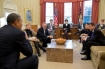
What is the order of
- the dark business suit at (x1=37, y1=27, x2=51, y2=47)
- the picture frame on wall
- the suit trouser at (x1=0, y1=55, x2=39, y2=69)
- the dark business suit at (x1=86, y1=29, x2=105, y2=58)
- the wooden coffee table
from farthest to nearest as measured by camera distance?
the picture frame on wall
the dark business suit at (x1=37, y1=27, x2=51, y2=47)
the dark business suit at (x1=86, y1=29, x2=105, y2=58)
the wooden coffee table
the suit trouser at (x1=0, y1=55, x2=39, y2=69)

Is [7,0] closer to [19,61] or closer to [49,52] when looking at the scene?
[49,52]

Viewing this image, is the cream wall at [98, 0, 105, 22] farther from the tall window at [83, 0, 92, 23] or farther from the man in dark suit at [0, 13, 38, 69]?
the man in dark suit at [0, 13, 38, 69]

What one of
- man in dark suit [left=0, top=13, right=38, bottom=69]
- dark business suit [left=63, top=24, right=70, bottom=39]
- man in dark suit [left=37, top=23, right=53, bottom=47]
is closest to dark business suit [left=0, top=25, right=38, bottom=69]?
man in dark suit [left=0, top=13, right=38, bottom=69]

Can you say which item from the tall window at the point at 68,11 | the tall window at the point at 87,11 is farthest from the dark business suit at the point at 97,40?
the tall window at the point at 68,11

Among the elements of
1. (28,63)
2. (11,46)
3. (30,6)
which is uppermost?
(30,6)

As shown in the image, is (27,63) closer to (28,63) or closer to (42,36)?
(28,63)

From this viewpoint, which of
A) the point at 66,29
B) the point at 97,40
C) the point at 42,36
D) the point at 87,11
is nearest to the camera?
the point at 97,40

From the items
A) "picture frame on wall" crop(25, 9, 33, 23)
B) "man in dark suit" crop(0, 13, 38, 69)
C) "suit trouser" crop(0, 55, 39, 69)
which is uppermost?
"picture frame on wall" crop(25, 9, 33, 23)

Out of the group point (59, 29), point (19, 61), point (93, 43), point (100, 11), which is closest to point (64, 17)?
point (59, 29)

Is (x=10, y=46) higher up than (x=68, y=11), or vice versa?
(x=68, y=11)

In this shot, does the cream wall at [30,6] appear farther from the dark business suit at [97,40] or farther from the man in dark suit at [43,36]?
the dark business suit at [97,40]

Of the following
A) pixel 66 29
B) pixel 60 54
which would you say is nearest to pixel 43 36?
pixel 60 54

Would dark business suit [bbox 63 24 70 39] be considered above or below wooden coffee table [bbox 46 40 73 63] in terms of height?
above

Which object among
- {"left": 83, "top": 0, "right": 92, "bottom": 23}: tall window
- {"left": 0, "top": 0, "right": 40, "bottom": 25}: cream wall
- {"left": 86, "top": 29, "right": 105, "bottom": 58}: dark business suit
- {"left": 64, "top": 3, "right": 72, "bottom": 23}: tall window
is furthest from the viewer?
{"left": 64, "top": 3, "right": 72, "bottom": 23}: tall window
